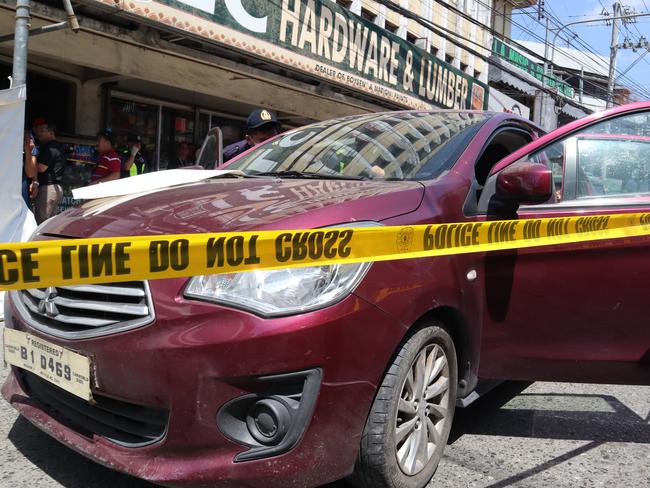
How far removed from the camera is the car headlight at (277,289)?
1947 mm

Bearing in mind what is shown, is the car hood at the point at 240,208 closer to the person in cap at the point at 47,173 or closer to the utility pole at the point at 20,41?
the utility pole at the point at 20,41

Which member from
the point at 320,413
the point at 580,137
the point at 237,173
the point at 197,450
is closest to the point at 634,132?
the point at 580,137

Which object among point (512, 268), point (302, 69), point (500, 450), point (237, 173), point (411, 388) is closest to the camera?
point (411, 388)

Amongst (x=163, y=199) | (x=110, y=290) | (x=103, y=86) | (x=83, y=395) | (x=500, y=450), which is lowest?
(x=500, y=450)

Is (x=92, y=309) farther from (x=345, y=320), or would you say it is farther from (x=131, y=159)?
(x=131, y=159)

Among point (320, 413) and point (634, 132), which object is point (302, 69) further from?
point (320, 413)

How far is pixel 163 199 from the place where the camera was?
2473 millimetres

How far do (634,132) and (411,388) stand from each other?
1.87 metres

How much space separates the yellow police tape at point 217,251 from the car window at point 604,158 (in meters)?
0.69

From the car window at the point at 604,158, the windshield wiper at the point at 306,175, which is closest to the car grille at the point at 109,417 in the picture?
the windshield wiper at the point at 306,175

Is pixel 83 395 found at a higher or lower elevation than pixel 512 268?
lower

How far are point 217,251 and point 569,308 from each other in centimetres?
175

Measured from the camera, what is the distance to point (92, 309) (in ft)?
6.75

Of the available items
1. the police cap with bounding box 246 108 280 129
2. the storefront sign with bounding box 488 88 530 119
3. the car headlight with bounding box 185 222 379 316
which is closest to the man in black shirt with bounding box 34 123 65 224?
the police cap with bounding box 246 108 280 129
